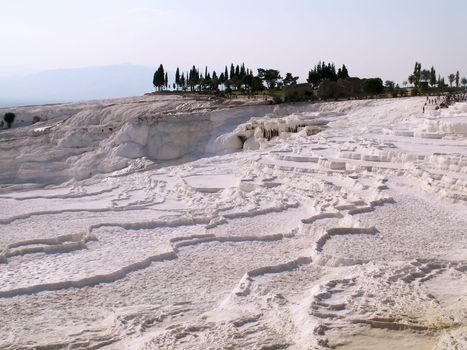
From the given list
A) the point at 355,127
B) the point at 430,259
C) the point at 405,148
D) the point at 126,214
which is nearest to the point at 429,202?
the point at 430,259

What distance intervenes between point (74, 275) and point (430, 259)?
458 cm

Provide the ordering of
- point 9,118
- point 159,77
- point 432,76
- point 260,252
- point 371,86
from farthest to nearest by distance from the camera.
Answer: point 159,77 < point 432,76 < point 9,118 < point 371,86 < point 260,252

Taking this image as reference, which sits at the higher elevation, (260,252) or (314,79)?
(314,79)

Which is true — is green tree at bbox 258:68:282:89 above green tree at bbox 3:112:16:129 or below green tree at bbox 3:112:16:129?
above

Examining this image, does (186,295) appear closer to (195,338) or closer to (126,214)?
(195,338)

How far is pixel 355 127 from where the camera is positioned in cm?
2027

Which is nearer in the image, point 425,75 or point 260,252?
point 260,252

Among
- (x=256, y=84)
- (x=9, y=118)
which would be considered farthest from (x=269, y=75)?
(x=9, y=118)

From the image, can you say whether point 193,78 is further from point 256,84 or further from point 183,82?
point 256,84

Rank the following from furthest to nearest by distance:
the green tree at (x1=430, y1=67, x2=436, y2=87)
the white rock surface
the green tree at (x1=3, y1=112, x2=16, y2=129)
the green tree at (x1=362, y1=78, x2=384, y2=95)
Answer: the green tree at (x1=430, y1=67, x2=436, y2=87) < the green tree at (x1=3, y1=112, x2=16, y2=129) < the green tree at (x1=362, y1=78, x2=384, y2=95) < the white rock surface

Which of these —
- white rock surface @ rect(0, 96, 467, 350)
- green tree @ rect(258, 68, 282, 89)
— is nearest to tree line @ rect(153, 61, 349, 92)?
green tree @ rect(258, 68, 282, 89)

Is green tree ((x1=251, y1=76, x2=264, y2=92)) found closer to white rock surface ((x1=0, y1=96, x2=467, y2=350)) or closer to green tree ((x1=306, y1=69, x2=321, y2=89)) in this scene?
green tree ((x1=306, y1=69, x2=321, y2=89))

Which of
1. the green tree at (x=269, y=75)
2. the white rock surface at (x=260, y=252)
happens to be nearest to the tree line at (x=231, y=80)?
the green tree at (x=269, y=75)

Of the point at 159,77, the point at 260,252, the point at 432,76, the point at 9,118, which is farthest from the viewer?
the point at 159,77
